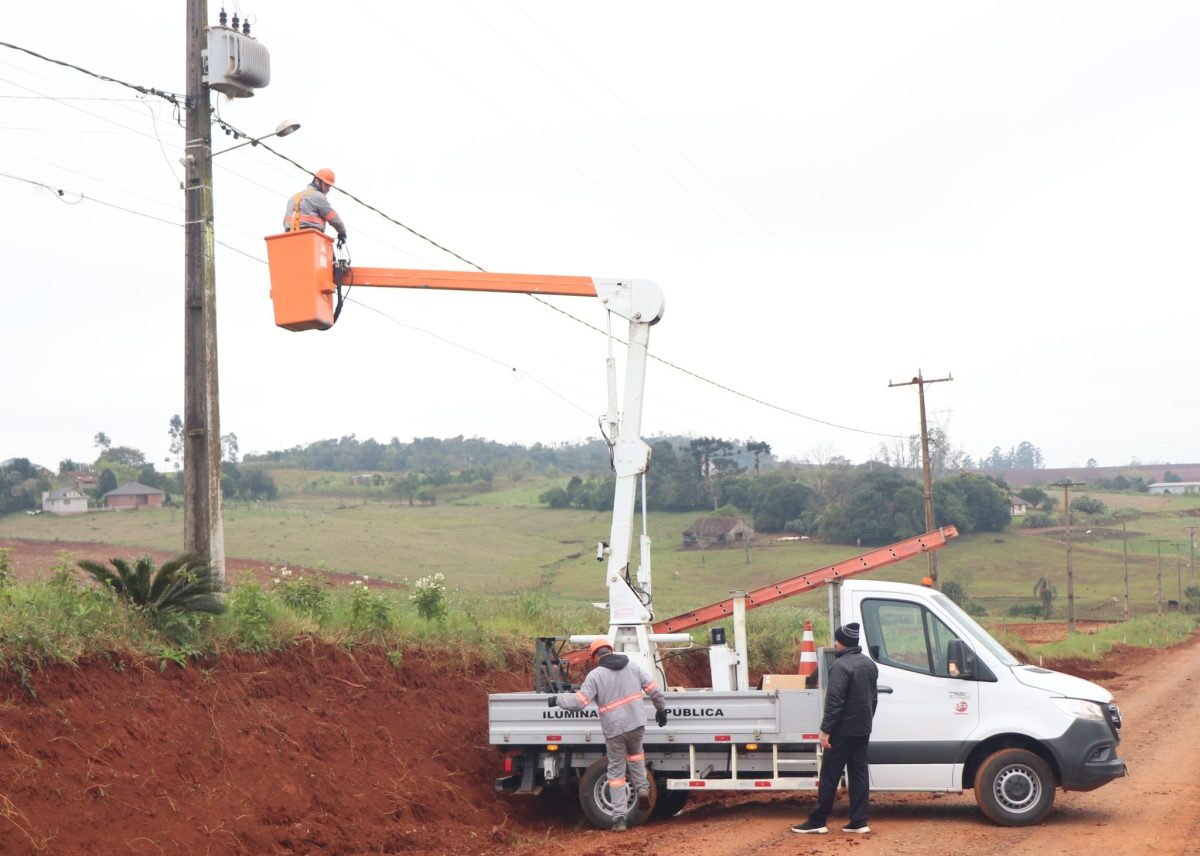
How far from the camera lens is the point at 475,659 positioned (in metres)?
16.5

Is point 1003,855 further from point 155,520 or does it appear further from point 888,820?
point 155,520

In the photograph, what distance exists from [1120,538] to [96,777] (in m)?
102

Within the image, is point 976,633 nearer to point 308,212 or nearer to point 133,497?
point 308,212

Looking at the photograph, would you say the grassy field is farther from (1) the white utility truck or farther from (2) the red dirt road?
(1) the white utility truck

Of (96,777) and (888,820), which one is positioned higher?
(96,777)

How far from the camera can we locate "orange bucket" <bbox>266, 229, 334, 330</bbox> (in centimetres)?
1249

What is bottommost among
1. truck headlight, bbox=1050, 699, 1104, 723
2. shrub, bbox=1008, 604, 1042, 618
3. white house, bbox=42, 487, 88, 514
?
shrub, bbox=1008, 604, 1042, 618

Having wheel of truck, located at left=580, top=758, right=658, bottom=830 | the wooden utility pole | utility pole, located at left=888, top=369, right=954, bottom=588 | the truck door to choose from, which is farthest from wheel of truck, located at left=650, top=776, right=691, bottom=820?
utility pole, located at left=888, top=369, right=954, bottom=588

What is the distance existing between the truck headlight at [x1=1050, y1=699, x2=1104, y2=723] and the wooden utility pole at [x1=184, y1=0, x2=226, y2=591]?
8784 mm

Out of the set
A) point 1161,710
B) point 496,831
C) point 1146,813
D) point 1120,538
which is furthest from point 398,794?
point 1120,538

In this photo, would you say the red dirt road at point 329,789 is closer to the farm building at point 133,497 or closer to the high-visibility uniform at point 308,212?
the high-visibility uniform at point 308,212

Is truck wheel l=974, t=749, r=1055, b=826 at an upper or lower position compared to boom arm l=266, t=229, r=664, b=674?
lower

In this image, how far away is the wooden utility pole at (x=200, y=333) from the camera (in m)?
13.7

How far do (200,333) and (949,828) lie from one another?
9.47 m
